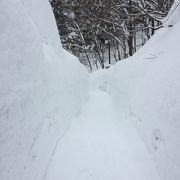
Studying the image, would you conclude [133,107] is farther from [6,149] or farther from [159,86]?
[6,149]

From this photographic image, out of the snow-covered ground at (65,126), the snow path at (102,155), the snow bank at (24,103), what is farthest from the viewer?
the snow path at (102,155)

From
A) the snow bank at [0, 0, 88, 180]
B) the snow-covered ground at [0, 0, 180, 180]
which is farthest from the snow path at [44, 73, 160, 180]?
the snow bank at [0, 0, 88, 180]

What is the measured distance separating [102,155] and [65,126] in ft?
5.42

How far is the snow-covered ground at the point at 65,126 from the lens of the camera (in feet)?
9.91

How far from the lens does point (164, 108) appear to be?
3.66 metres

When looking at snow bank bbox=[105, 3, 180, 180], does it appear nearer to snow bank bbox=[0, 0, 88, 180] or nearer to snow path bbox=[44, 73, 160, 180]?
snow path bbox=[44, 73, 160, 180]

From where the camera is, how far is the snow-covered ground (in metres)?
3.02

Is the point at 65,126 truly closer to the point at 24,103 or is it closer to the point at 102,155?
the point at 102,155

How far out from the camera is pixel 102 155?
441cm

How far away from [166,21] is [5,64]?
5.30 m

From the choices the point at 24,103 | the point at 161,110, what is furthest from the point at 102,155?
the point at 24,103

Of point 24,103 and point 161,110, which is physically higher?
point 24,103

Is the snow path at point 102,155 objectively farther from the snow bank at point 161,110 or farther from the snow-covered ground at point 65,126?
the snow bank at point 161,110

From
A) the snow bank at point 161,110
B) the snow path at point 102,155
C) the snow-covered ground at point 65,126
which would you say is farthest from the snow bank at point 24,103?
the snow bank at point 161,110
